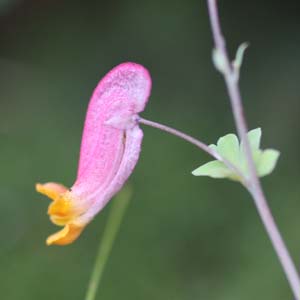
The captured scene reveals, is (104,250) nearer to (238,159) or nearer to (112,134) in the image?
(112,134)

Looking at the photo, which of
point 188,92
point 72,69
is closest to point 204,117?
point 188,92

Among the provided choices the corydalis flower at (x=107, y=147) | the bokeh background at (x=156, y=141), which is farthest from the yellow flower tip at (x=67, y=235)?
the bokeh background at (x=156, y=141)

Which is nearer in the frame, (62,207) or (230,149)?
(230,149)

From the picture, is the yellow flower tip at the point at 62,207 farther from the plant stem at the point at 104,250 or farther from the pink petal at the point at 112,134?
the plant stem at the point at 104,250

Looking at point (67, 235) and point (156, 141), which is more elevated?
point (156, 141)

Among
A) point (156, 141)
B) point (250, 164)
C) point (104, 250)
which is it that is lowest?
point (250, 164)

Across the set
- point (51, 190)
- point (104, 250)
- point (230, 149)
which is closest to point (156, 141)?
point (104, 250)
